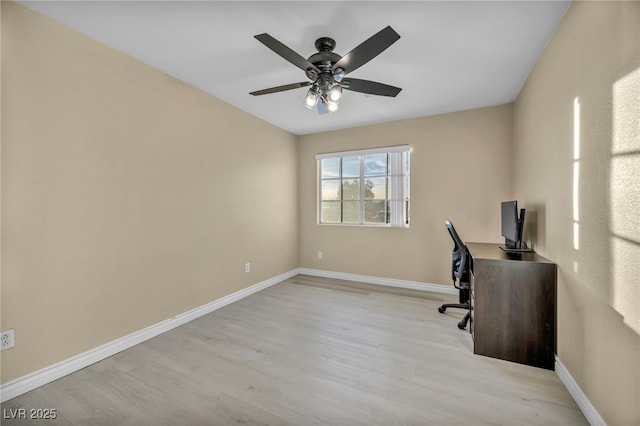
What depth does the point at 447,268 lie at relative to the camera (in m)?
3.69

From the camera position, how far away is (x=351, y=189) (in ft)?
14.6

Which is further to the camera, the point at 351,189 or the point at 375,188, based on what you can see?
the point at 351,189

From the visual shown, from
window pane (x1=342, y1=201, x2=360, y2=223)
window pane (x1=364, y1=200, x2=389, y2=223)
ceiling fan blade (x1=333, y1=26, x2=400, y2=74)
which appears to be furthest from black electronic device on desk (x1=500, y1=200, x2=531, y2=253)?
window pane (x1=342, y1=201, x2=360, y2=223)

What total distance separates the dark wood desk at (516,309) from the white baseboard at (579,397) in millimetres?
128

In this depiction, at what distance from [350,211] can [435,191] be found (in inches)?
53.8

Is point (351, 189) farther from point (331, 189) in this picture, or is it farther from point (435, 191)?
point (435, 191)

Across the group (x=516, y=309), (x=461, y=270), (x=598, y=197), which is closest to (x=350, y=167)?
(x=461, y=270)

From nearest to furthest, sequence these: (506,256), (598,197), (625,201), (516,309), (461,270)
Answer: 1. (625,201)
2. (598,197)
3. (516,309)
4. (506,256)
5. (461,270)

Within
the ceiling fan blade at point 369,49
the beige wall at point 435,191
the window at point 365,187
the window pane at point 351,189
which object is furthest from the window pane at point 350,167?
the ceiling fan blade at point 369,49

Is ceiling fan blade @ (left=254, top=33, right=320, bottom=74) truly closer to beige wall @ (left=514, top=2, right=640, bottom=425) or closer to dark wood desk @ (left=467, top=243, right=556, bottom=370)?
beige wall @ (left=514, top=2, right=640, bottom=425)

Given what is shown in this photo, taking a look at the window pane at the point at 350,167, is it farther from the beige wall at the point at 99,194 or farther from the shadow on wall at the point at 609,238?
the shadow on wall at the point at 609,238

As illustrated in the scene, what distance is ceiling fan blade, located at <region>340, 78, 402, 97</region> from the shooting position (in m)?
2.06

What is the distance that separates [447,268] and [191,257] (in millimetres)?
3326

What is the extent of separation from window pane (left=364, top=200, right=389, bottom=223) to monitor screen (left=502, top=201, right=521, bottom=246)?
1684 millimetres
